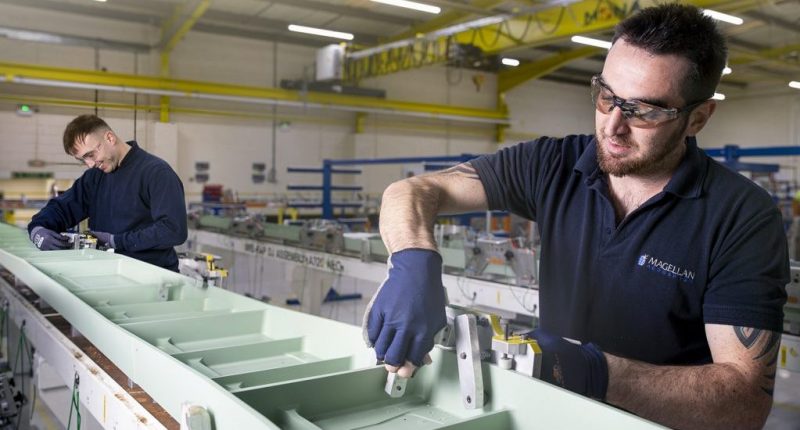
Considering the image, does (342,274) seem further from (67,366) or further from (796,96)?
(796,96)

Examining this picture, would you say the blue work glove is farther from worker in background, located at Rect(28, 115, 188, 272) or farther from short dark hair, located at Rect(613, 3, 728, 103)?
worker in background, located at Rect(28, 115, 188, 272)

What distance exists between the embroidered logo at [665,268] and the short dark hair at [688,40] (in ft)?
0.94

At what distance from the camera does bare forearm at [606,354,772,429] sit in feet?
3.38

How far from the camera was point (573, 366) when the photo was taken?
3.32ft

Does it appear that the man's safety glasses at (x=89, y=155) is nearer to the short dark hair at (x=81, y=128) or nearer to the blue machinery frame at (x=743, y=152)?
the short dark hair at (x=81, y=128)

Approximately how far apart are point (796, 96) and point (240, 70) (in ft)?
37.4

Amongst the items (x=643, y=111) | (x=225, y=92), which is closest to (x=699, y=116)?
(x=643, y=111)

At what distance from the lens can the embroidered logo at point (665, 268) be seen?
3.75 feet

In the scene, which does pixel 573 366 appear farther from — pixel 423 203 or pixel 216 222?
pixel 216 222

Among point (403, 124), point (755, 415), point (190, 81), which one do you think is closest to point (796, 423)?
point (755, 415)

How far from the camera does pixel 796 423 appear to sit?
152 inches

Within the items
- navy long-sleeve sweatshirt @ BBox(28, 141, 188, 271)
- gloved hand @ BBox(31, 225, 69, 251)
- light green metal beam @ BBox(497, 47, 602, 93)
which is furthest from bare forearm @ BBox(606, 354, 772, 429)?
light green metal beam @ BBox(497, 47, 602, 93)

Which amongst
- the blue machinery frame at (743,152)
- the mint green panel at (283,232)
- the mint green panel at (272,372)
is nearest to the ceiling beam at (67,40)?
the mint green panel at (283,232)

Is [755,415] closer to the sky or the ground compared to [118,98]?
closer to the ground
